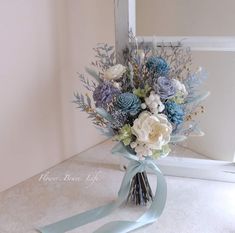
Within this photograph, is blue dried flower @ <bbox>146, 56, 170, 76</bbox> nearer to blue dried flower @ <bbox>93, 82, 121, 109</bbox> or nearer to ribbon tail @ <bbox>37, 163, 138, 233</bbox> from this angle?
blue dried flower @ <bbox>93, 82, 121, 109</bbox>

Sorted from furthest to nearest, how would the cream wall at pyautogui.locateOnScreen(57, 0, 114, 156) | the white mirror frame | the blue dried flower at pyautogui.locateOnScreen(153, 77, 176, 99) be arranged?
1. the cream wall at pyautogui.locateOnScreen(57, 0, 114, 156)
2. the white mirror frame
3. the blue dried flower at pyautogui.locateOnScreen(153, 77, 176, 99)

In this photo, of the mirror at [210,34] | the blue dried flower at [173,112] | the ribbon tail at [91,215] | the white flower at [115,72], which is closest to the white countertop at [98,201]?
the ribbon tail at [91,215]

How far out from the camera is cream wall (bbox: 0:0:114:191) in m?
1.08

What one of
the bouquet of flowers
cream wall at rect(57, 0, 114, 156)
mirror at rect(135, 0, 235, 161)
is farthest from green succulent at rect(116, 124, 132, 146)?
cream wall at rect(57, 0, 114, 156)

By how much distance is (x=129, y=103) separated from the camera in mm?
820

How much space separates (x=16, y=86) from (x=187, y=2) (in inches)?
24.4

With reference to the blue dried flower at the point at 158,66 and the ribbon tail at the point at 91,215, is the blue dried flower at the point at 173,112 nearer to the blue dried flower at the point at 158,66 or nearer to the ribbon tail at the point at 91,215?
the blue dried flower at the point at 158,66

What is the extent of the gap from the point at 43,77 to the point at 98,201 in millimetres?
485

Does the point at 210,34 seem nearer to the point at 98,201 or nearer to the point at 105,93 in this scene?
the point at 105,93

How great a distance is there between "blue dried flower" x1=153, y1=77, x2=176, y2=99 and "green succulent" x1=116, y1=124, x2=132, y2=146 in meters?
0.12

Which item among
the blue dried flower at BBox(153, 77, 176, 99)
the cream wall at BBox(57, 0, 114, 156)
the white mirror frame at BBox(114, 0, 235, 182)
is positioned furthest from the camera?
the cream wall at BBox(57, 0, 114, 156)

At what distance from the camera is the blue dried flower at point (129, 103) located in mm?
822

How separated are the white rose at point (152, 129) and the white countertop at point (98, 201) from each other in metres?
0.25

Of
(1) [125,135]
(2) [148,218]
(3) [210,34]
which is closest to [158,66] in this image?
(1) [125,135]
